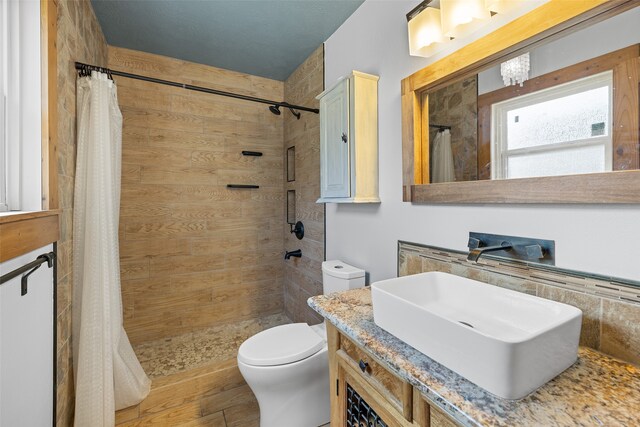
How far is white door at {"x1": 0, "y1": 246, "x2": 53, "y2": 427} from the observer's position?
0.88 m

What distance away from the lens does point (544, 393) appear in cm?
64

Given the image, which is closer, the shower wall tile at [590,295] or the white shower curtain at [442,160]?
the shower wall tile at [590,295]

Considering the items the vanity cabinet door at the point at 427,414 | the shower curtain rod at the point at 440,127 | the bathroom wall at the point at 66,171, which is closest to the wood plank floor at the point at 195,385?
the bathroom wall at the point at 66,171

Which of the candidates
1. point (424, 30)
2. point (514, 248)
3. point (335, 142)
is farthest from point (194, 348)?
point (424, 30)

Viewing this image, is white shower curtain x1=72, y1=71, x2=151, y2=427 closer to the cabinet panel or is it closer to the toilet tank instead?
the toilet tank

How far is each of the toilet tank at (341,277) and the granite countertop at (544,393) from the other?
84cm

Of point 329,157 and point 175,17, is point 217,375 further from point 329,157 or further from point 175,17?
point 175,17

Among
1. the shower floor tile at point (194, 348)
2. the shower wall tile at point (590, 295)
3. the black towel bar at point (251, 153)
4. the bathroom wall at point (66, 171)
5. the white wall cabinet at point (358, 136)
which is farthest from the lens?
the black towel bar at point (251, 153)

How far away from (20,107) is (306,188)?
181cm

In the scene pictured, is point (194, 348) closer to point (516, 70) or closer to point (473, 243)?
point (473, 243)

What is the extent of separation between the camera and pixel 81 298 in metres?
1.55

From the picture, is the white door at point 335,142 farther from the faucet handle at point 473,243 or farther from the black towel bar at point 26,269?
the black towel bar at point 26,269

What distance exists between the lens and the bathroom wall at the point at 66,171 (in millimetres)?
1379

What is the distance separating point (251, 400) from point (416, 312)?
158cm
